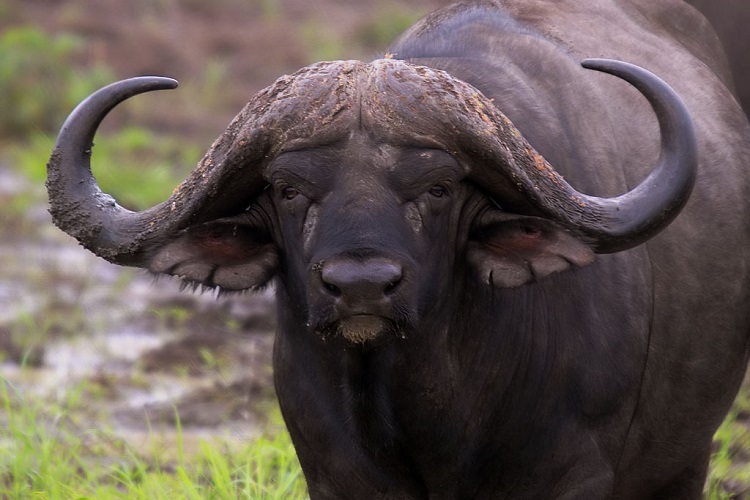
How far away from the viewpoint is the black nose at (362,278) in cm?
323

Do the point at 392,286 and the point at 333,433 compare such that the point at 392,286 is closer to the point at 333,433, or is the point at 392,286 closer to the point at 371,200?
the point at 371,200

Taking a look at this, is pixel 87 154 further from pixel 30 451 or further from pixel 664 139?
pixel 30 451

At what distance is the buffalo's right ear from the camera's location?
12.3 feet

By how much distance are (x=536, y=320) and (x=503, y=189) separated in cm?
48

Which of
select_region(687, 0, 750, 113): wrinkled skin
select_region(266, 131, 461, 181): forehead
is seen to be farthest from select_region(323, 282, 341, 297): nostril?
select_region(687, 0, 750, 113): wrinkled skin

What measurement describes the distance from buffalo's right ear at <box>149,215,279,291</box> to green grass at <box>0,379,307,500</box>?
1.15 meters

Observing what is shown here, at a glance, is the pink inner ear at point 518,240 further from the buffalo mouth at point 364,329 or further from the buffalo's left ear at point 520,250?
the buffalo mouth at point 364,329

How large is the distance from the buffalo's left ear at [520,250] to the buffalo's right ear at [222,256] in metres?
0.55

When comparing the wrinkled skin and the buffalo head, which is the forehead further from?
the wrinkled skin

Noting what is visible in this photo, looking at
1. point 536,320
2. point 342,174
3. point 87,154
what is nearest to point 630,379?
point 536,320

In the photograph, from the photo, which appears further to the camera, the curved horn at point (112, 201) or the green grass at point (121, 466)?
the green grass at point (121, 466)

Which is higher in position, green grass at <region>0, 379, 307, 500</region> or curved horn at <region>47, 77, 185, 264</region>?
curved horn at <region>47, 77, 185, 264</region>

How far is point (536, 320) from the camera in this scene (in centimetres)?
392

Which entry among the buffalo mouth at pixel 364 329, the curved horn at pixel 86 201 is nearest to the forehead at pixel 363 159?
the buffalo mouth at pixel 364 329
